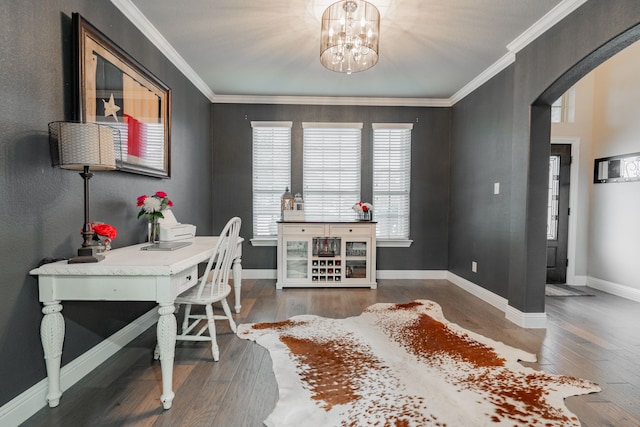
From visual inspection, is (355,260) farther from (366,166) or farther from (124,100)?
(124,100)

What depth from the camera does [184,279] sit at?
1.92 meters

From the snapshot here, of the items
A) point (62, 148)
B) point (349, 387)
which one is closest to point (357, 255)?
point (349, 387)

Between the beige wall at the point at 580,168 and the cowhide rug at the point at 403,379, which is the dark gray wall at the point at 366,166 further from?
the cowhide rug at the point at 403,379

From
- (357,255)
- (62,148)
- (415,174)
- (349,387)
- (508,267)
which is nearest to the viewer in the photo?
(62,148)

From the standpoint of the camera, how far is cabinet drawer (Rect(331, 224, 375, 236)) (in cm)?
424

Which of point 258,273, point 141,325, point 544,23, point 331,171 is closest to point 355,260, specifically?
point 331,171

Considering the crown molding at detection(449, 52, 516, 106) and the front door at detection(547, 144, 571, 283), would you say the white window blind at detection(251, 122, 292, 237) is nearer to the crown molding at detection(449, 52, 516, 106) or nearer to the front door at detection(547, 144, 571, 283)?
the crown molding at detection(449, 52, 516, 106)

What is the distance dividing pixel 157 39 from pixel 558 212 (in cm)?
532

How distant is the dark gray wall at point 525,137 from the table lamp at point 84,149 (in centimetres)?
313

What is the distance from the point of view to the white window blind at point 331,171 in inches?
183

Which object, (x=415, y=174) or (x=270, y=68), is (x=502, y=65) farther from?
(x=270, y=68)

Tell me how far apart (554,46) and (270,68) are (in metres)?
2.68

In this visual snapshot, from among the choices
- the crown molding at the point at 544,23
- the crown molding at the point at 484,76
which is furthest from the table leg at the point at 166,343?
the crown molding at the point at 484,76

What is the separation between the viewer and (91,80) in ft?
6.66
